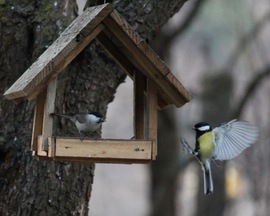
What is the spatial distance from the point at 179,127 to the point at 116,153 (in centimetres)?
519

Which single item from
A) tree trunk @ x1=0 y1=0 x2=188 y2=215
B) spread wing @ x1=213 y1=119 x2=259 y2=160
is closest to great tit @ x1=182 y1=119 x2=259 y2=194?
spread wing @ x1=213 y1=119 x2=259 y2=160

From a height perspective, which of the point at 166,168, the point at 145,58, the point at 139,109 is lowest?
the point at 139,109

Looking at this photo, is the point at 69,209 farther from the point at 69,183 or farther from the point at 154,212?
the point at 154,212

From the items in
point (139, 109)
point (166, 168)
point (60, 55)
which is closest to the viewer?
point (60, 55)

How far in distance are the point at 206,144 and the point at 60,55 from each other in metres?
0.96

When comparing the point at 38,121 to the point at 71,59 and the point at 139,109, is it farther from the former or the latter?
the point at 139,109

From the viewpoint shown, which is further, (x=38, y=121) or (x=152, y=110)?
(x=152, y=110)

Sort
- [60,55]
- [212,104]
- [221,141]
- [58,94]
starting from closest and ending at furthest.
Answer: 1. [60,55]
2. [221,141]
3. [58,94]
4. [212,104]

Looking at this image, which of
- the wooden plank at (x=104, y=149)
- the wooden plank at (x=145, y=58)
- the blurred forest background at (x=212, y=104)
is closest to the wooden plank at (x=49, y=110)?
the wooden plank at (x=104, y=149)

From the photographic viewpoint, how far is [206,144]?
3.68 metres

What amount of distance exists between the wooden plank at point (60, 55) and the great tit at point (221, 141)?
0.81 meters

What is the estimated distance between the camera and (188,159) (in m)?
8.23

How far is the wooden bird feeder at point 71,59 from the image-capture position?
312 centimetres

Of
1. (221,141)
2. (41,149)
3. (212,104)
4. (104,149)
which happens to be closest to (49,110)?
(41,149)
